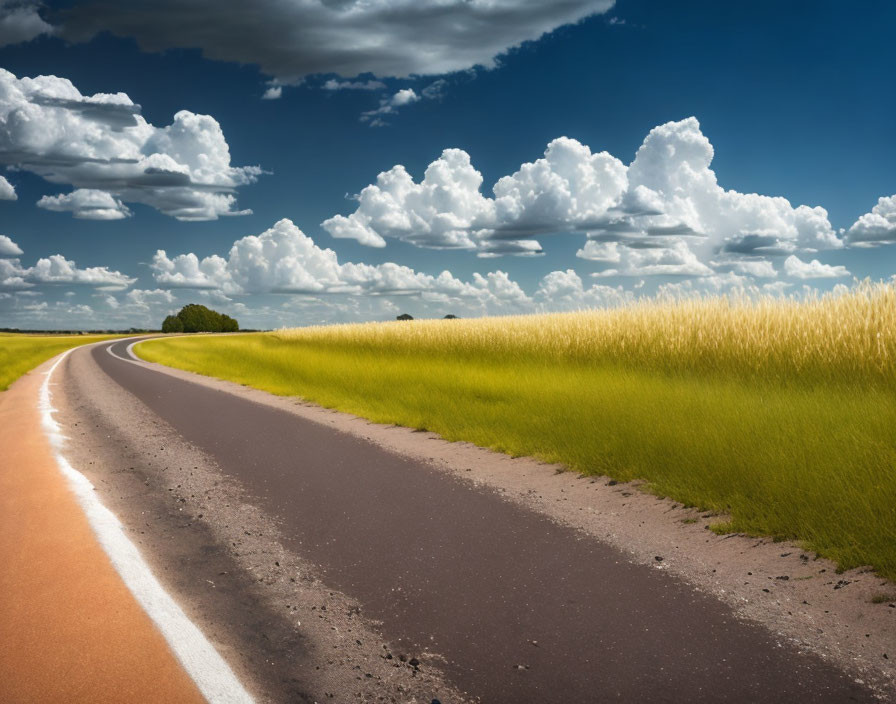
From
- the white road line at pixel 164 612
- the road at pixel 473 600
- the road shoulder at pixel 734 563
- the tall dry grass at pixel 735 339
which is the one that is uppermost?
the tall dry grass at pixel 735 339

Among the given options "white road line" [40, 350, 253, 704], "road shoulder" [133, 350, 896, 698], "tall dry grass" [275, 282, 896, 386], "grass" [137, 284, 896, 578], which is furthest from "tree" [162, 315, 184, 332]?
"road shoulder" [133, 350, 896, 698]

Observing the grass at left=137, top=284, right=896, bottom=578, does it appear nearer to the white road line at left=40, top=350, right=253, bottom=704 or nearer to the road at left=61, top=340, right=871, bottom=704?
the road at left=61, top=340, right=871, bottom=704

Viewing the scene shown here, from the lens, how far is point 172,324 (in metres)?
124

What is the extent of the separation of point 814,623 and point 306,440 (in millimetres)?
8146

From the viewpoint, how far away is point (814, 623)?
175 inches

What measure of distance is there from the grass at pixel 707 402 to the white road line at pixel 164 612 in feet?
14.7

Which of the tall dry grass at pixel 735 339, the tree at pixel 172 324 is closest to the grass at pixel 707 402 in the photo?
the tall dry grass at pixel 735 339

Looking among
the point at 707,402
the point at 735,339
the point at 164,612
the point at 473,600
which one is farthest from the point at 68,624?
the point at 735,339

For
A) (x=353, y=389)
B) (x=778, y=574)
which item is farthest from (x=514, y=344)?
(x=778, y=574)

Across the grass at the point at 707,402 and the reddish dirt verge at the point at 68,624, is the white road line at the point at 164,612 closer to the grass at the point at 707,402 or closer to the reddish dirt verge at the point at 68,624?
the reddish dirt verge at the point at 68,624

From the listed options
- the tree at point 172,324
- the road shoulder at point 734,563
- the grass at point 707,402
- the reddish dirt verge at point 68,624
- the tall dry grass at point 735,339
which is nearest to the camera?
the reddish dirt verge at point 68,624

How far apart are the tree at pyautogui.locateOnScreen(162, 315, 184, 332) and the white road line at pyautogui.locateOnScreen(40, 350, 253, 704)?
→ 123m

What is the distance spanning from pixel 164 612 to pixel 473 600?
6.79 ft

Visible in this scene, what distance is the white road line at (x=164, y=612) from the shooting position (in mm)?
3703
